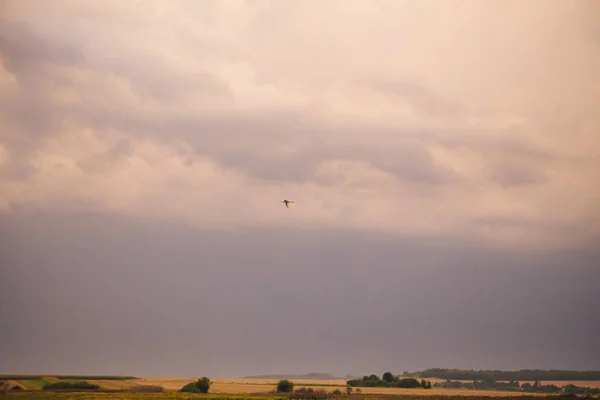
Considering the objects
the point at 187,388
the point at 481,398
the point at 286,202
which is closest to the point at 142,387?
the point at 187,388

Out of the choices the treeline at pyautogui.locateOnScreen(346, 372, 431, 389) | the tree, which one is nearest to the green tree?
the treeline at pyautogui.locateOnScreen(346, 372, 431, 389)

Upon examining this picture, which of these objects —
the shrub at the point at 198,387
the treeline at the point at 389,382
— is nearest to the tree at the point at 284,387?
the shrub at the point at 198,387

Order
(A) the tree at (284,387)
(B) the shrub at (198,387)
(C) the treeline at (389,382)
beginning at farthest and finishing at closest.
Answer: (C) the treeline at (389,382), (A) the tree at (284,387), (B) the shrub at (198,387)

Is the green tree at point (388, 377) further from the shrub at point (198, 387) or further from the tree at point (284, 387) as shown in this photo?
the shrub at point (198, 387)

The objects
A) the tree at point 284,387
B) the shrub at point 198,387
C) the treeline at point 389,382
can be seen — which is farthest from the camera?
the treeline at point 389,382

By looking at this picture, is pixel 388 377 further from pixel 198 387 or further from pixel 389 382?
pixel 198 387

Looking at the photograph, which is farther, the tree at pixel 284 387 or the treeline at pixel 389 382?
the treeline at pixel 389 382

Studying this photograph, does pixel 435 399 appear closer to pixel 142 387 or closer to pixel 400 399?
pixel 400 399

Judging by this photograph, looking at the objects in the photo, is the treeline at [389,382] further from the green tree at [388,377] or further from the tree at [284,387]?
the tree at [284,387]

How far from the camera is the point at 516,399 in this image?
428 ft

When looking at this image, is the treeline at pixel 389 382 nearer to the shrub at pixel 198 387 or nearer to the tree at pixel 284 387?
the tree at pixel 284 387

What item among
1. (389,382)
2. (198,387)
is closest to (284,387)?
(198,387)

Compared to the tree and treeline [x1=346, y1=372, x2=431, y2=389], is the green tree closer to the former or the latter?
treeline [x1=346, y1=372, x2=431, y2=389]

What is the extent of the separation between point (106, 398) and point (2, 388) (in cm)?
3053
